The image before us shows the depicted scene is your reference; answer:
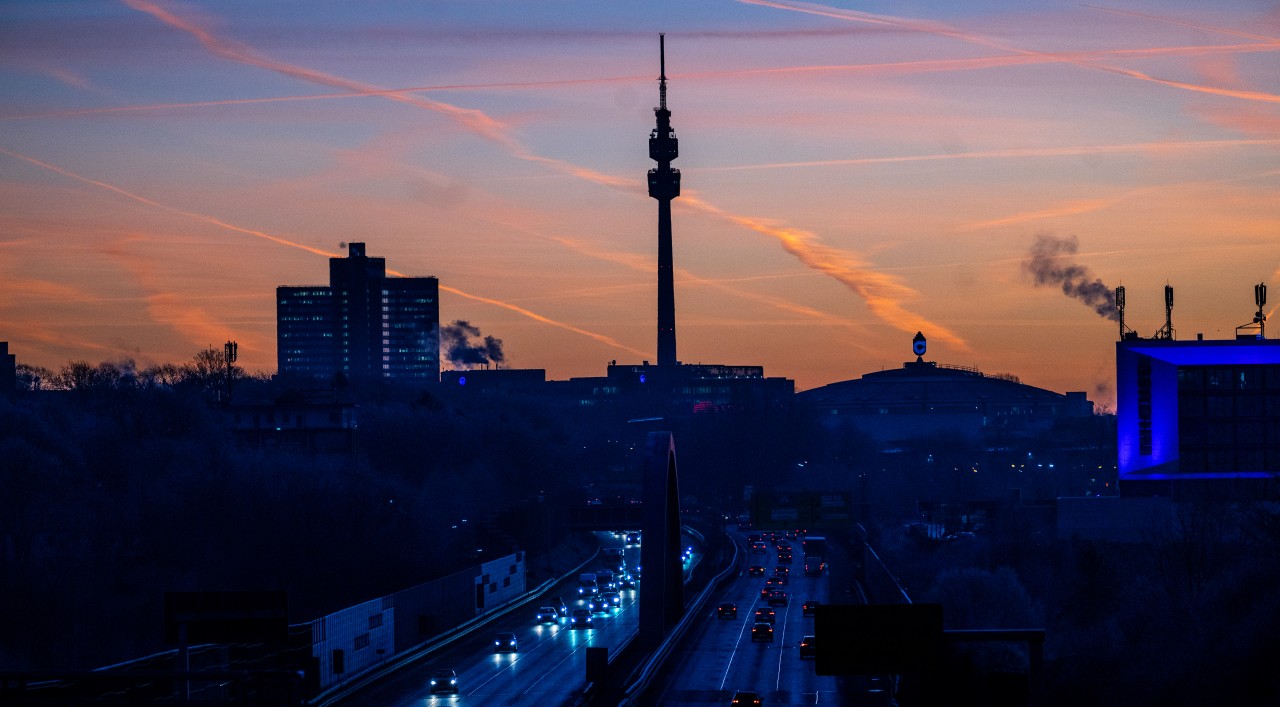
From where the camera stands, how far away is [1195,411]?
305 ft

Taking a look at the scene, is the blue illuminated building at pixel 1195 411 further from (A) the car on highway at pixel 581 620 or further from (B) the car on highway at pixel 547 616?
(B) the car on highway at pixel 547 616

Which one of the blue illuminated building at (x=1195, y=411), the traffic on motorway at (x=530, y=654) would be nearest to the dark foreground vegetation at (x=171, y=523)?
the traffic on motorway at (x=530, y=654)

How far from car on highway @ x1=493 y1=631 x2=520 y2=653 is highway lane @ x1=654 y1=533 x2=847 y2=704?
748 centimetres

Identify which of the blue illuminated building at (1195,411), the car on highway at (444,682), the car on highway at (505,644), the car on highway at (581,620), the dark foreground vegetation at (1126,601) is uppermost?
the blue illuminated building at (1195,411)

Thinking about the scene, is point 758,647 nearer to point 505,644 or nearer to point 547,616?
point 505,644

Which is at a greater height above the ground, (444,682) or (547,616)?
(444,682)

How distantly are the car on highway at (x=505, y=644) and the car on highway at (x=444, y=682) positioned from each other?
43.6ft

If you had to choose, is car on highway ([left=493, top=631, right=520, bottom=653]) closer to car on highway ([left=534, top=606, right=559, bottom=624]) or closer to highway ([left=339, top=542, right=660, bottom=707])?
highway ([left=339, top=542, right=660, bottom=707])

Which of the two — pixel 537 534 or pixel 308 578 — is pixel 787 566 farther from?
pixel 308 578

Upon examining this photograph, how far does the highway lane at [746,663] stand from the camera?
5628 cm

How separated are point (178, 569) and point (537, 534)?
32.8 m

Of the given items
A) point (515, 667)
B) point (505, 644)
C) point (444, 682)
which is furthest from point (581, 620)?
point (444, 682)

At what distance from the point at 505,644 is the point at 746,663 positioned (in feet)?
40.1

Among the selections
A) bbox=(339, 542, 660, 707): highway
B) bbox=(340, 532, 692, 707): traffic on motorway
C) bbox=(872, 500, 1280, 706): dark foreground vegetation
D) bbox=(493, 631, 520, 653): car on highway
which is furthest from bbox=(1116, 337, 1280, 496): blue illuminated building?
bbox=(493, 631, 520, 653): car on highway
